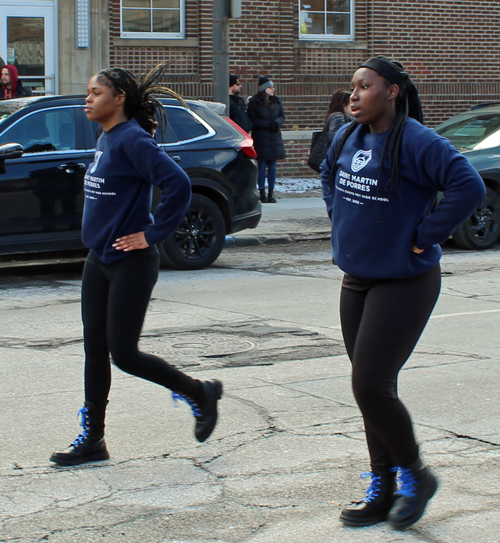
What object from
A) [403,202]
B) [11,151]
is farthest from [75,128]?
[403,202]

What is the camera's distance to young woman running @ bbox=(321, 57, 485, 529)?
11.6 feet

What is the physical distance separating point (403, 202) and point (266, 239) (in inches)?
369

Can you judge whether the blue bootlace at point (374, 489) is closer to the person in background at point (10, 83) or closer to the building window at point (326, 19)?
the person in background at point (10, 83)

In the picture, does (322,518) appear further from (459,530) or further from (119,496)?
(119,496)

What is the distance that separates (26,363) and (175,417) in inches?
61.2

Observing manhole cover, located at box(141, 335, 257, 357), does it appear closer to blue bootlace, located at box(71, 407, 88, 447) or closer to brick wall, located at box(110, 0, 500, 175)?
blue bootlace, located at box(71, 407, 88, 447)

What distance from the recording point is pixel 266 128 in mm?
16047

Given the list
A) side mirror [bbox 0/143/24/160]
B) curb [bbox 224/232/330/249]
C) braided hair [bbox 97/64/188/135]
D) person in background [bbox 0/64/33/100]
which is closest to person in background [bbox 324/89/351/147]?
curb [bbox 224/232/330/249]

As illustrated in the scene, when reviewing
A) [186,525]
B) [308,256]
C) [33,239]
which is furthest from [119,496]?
[308,256]

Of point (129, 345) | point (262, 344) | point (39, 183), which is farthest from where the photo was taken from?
point (39, 183)

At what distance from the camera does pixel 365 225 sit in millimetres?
3617

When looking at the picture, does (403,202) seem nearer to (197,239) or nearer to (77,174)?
(77,174)

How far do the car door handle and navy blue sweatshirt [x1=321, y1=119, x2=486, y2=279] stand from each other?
6.33 meters

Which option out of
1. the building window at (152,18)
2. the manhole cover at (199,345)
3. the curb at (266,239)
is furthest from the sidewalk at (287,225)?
the manhole cover at (199,345)
